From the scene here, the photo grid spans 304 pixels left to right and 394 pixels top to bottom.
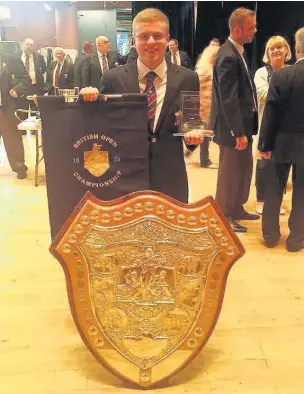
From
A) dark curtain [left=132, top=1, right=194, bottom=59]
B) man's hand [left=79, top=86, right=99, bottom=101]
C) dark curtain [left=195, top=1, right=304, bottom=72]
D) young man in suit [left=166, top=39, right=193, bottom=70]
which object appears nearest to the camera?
man's hand [left=79, top=86, right=99, bottom=101]

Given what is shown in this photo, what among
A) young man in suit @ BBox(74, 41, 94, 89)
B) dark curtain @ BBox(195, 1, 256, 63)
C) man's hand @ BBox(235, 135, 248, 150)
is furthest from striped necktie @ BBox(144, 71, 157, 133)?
Answer: dark curtain @ BBox(195, 1, 256, 63)

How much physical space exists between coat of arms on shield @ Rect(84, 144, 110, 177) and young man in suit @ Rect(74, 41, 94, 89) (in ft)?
17.6

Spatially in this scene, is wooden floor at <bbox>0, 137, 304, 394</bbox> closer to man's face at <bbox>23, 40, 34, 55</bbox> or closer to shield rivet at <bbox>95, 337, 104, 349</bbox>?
shield rivet at <bbox>95, 337, 104, 349</bbox>

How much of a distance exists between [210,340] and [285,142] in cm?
146

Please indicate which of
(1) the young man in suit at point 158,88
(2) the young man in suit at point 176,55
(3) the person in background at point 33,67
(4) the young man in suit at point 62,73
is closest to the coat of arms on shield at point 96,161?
(1) the young man in suit at point 158,88

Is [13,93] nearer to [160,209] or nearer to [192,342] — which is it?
[160,209]

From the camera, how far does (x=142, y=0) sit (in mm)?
9516

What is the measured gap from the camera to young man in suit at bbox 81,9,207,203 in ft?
6.35

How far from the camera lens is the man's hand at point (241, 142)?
3.45m

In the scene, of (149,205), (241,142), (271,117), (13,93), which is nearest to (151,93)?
(149,205)

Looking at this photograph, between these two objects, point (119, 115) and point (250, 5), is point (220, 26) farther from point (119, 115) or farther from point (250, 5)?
point (119, 115)

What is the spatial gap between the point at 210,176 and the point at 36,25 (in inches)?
309

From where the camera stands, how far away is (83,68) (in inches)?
284

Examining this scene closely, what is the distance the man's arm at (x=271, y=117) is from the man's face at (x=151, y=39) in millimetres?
1389
